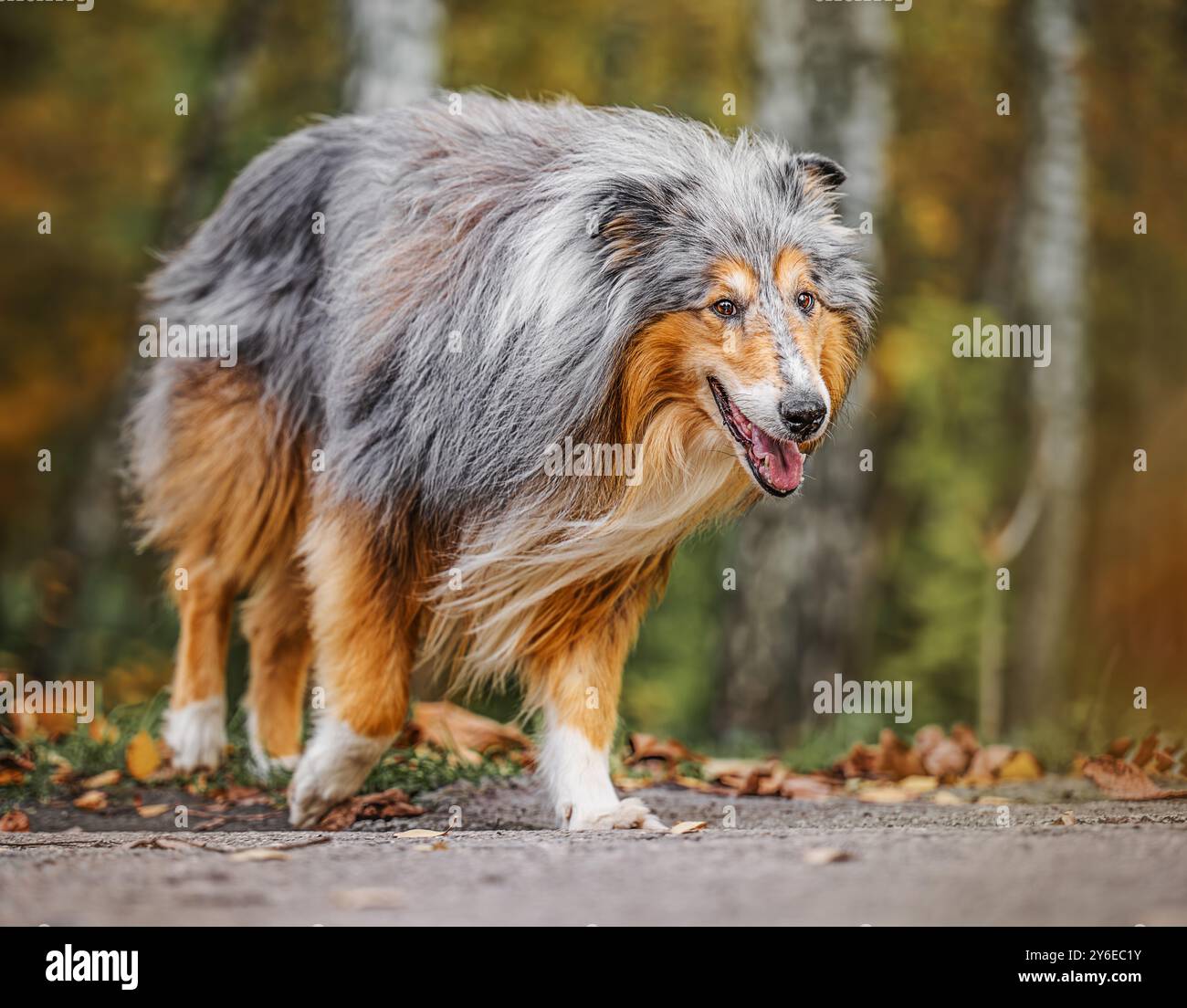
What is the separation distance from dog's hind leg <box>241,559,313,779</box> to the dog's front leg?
162 cm

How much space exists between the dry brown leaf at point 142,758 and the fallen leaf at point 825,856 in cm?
346

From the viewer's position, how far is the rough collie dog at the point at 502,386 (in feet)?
16.7

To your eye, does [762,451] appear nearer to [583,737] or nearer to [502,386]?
[502,386]

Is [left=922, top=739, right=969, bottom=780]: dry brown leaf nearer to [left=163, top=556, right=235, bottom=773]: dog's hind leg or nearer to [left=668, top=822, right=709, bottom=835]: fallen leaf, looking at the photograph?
[left=668, top=822, right=709, bottom=835]: fallen leaf

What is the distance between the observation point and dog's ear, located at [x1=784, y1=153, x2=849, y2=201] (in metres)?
5.39

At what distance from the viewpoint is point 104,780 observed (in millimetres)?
6586

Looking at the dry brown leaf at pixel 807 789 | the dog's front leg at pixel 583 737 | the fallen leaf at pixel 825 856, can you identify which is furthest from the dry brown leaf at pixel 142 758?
the fallen leaf at pixel 825 856

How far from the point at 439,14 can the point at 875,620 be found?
24.0ft

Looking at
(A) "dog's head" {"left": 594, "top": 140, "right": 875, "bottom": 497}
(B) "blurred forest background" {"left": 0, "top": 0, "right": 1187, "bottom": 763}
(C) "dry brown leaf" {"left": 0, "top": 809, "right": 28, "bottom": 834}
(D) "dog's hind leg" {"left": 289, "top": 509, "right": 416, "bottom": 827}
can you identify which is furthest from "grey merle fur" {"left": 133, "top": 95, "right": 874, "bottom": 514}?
(B) "blurred forest background" {"left": 0, "top": 0, "right": 1187, "bottom": 763}

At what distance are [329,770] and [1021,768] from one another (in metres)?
3.33
